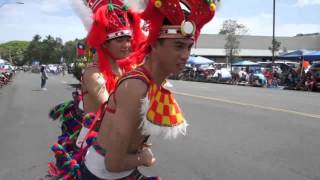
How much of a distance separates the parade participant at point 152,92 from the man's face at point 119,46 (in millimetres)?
939

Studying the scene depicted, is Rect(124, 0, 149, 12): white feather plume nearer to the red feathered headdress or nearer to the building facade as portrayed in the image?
the red feathered headdress

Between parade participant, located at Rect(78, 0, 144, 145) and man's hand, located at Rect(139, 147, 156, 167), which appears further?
parade participant, located at Rect(78, 0, 144, 145)

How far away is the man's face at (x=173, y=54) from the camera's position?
212 centimetres

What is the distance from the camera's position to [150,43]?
221 cm

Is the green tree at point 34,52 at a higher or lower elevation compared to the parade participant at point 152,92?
higher

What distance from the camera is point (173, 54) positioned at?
6.93 ft

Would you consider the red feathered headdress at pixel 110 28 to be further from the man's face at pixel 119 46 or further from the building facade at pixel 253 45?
the building facade at pixel 253 45

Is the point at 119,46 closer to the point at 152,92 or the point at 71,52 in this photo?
the point at 152,92

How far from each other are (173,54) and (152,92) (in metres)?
0.19

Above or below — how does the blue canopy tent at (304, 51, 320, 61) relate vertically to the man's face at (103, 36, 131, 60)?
above

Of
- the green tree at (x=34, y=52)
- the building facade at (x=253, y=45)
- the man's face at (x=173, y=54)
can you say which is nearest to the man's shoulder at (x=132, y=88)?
the man's face at (x=173, y=54)

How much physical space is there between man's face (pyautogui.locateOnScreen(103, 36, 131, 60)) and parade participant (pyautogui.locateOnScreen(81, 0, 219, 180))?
939 millimetres

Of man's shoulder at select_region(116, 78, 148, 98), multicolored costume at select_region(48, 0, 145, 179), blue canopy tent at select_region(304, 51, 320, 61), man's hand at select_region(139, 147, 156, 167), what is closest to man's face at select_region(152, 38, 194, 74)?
man's shoulder at select_region(116, 78, 148, 98)

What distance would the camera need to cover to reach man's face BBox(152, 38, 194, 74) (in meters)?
2.12
